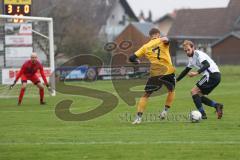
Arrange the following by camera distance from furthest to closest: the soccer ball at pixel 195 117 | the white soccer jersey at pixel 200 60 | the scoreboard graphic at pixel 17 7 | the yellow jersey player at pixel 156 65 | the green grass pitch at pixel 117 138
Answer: the scoreboard graphic at pixel 17 7, the white soccer jersey at pixel 200 60, the yellow jersey player at pixel 156 65, the soccer ball at pixel 195 117, the green grass pitch at pixel 117 138

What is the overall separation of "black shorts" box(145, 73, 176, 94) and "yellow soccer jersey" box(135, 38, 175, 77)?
0.32 ft

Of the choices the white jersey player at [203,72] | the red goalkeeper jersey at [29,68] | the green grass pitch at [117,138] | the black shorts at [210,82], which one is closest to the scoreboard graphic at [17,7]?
the red goalkeeper jersey at [29,68]

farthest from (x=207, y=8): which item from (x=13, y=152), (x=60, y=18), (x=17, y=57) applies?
Result: (x=13, y=152)

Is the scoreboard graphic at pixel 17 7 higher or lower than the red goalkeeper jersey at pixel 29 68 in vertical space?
higher

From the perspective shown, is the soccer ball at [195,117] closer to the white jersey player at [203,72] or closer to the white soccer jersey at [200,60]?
the white jersey player at [203,72]

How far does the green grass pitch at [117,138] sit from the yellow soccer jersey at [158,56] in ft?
3.89

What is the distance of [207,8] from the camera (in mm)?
103625

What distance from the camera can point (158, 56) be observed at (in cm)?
1568

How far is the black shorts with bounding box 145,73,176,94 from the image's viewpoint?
15491 millimetres

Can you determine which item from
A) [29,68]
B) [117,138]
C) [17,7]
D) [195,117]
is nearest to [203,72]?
[195,117]

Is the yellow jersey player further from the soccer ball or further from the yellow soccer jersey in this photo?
the soccer ball

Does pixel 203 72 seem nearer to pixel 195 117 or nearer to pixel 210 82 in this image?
pixel 210 82

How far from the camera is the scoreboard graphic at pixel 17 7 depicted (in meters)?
28.4

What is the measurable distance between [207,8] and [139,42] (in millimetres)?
31701
